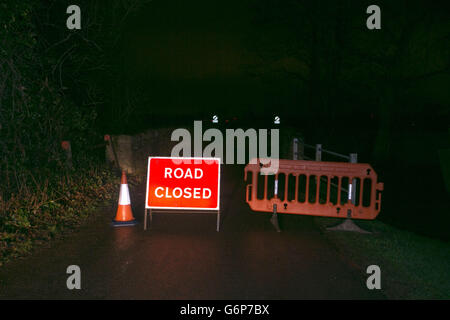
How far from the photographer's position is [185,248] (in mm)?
7039

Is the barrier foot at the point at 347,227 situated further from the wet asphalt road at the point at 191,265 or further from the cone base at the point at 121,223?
the cone base at the point at 121,223

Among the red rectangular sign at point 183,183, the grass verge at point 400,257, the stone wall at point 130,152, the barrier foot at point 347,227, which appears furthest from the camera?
the stone wall at point 130,152

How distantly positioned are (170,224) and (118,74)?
307 inches

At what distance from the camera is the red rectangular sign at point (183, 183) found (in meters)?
8.30

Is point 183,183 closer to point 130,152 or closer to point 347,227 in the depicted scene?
point 347,227

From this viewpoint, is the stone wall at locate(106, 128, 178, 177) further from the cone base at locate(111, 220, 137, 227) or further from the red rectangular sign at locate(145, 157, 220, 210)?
the red rectangular sign at locate(145, 157, 220, 210)

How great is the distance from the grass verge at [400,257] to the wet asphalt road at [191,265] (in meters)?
0.28

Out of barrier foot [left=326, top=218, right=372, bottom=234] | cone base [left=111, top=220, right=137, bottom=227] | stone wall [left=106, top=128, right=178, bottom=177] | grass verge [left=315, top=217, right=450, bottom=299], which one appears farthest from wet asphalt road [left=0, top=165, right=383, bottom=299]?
stone wall [left=106, top=128, right=178, bottom=177]

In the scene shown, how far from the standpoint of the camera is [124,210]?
867cm

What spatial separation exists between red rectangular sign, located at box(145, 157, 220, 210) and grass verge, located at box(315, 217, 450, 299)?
2245 mm

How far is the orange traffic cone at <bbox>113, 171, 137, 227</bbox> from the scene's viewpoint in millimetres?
8547

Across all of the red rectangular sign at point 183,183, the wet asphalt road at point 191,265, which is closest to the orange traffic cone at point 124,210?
the wet asphalt road at point 191,265

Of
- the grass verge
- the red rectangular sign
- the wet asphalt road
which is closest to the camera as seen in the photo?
the wet asphalt road

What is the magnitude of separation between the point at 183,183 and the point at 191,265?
2.39 m
